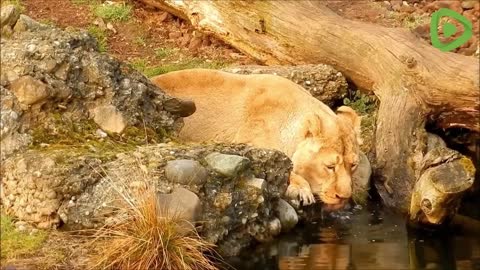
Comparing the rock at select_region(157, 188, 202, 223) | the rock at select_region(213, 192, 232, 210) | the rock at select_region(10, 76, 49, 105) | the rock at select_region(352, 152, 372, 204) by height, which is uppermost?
the rock at select_region(10, 76, 49, 105)

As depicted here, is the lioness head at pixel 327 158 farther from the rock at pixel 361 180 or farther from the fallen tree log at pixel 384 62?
the fallen tree log at pixel 384 62

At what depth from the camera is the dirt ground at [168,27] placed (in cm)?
1188

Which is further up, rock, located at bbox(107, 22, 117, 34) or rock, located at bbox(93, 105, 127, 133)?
rock, located at bbox(93, 105, 127, 133)

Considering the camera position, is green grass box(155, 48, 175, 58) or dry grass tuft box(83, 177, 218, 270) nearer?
dry grass tuft box(83, 177, 218, 270)

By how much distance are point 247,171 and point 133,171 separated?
1.03m

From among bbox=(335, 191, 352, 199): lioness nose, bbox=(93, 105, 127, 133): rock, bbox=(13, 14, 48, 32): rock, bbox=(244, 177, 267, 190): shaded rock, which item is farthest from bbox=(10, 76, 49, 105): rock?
bbox=(335, 191, 352, 199): lioness nose

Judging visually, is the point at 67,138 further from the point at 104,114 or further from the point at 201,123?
the point at 201,123

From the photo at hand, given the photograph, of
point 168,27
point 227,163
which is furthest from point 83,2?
point 227,163

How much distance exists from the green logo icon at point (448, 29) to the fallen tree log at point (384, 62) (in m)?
0.66

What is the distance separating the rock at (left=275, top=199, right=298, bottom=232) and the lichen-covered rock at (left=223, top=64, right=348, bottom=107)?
2657 mm

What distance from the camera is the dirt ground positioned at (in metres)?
11.9

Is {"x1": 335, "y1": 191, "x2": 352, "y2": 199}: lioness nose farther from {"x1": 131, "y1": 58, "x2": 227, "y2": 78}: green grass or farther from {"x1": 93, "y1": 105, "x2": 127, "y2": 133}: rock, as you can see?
{"x1": 131, "y1": 58, "x2": 227, "y2": 78}: green grass

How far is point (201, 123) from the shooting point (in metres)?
8.73

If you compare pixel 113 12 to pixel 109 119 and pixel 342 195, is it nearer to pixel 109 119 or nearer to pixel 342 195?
pixel 109 119
